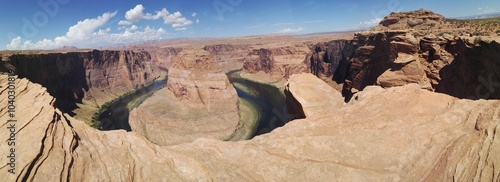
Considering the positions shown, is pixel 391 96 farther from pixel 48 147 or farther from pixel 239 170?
pixel 48 147

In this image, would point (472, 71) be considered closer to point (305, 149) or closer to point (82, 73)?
point (305, 149)

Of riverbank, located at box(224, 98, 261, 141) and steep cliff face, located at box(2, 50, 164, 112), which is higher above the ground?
steep cliff face, located at box(2, 50, 164, 112)

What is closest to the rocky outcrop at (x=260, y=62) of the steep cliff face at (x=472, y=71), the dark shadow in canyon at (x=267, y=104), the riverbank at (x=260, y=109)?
the dark shadow in canyon at (x=267, y=104)

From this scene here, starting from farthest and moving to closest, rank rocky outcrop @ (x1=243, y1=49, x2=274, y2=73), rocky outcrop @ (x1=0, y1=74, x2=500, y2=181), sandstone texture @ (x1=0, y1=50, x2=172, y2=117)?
rocky outcrop @ (x1=243, y1=49, x2=274, y2=73) → sandstone texture @ (x1=0, y1=50, x2=172, y2=117) → rocky outcrop @ (x1=0, y1=74, x2=500, y2=181)

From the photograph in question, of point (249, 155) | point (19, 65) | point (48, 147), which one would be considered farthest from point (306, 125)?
point (19, 65)

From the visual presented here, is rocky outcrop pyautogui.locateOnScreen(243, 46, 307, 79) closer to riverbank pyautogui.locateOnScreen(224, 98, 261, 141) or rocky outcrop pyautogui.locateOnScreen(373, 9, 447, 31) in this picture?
riverbank pyautogui.locateOnScreen(224, 98, 261, 141)

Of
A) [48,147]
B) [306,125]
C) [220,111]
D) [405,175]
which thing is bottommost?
[220,111]

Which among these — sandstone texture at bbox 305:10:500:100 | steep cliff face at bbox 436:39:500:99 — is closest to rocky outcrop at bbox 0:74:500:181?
steep cliff face at bbox 436:39:500:99
